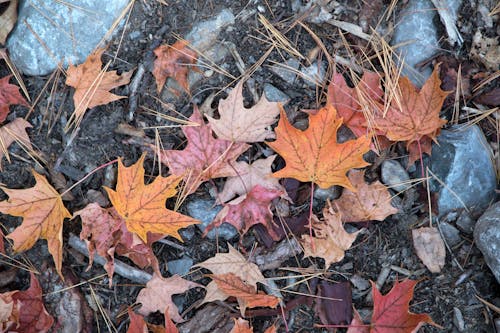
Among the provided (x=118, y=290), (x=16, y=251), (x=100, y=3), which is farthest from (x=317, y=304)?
(x=100, y=3)

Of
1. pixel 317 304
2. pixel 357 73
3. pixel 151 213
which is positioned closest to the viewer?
pixel 151 213

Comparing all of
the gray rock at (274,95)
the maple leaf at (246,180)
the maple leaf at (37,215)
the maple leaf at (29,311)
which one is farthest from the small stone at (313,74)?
the maple leaf at (29,311)

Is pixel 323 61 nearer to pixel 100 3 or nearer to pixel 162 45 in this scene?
pixel 162 45

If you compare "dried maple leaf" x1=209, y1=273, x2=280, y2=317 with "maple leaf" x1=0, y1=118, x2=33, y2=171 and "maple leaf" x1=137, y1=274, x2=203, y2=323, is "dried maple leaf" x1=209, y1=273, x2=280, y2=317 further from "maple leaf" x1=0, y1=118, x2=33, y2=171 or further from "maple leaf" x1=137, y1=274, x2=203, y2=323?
"maple leaf" x1=0, y1=118, x2=33, y2=171

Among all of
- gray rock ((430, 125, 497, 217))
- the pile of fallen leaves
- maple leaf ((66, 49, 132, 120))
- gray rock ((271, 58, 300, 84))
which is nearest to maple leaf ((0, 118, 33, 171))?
the pile of fallen leaves

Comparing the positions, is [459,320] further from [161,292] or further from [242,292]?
[161,292]
